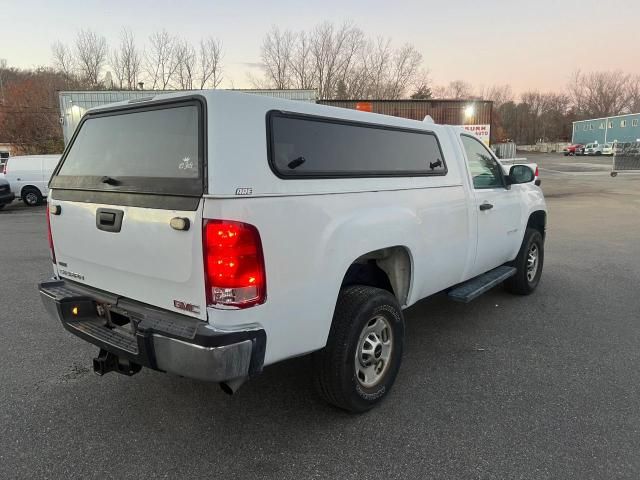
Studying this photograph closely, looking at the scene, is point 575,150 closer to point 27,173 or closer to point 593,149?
point 593,149

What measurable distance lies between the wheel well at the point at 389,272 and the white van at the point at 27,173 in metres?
17.2

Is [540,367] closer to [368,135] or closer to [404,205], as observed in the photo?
[404,205]

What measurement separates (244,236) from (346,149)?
105cm

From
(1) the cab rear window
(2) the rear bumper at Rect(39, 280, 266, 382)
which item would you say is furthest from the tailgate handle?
(2) the rear bumper at Rect(39, 280, 266, 382)

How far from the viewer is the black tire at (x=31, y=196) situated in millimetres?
17506

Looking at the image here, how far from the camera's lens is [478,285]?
4312 millimetres

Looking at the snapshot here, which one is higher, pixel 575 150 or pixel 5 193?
pixel 575 150

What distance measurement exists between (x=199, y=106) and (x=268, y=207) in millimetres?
627

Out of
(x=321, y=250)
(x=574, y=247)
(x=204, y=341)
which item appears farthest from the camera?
(x=574, y=247)

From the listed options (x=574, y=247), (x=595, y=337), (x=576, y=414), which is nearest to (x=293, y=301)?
(x=576, y=414)

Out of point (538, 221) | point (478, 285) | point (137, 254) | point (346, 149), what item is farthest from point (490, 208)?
point (137, 254)

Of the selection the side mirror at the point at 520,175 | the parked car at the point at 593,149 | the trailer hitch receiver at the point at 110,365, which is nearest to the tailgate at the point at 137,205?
the trailer hitch receiver at the point at 110,365

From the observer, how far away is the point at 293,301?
2486 mm

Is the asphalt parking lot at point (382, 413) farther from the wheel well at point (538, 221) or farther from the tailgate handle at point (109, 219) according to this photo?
the tailgate handle at point (109, 219)
